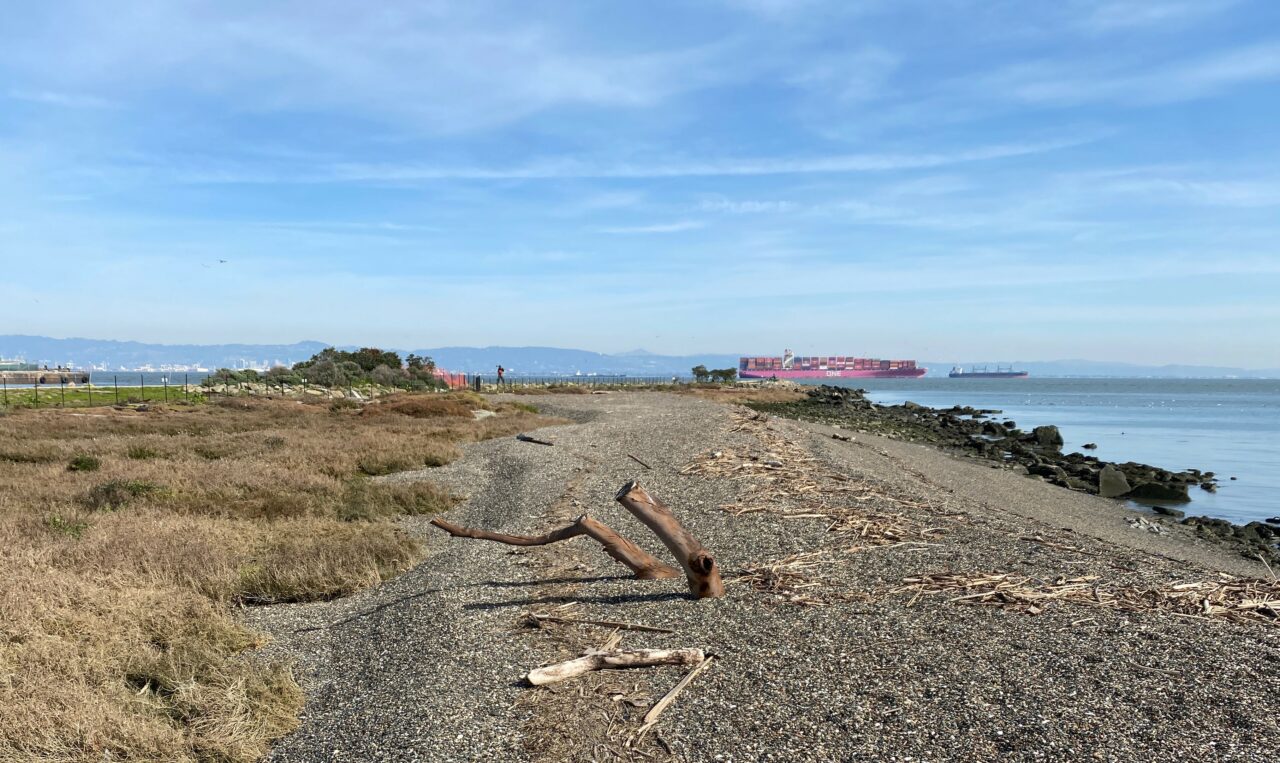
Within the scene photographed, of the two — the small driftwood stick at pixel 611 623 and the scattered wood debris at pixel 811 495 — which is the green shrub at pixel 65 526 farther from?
the scattered wood debris at pixel 811 495

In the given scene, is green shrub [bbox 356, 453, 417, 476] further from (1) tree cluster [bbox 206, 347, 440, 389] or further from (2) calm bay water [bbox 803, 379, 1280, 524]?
(1) tree cluster [bbox 206, 347, 440, 389]

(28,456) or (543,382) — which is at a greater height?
(543,382)

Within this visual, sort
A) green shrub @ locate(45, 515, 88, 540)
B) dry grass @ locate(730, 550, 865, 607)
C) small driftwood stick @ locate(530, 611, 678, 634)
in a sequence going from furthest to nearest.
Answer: green shrub @ locate(45, 515, 88, 540)
dry grass @ locate(730, 550, 865, 607)
small driftwood stick @ locate(530, 611, 678, 634)

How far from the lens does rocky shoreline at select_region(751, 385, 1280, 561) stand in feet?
61.7

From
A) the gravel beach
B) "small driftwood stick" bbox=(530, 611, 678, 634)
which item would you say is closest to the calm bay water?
the gravel beach

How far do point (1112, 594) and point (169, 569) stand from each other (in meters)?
11.0

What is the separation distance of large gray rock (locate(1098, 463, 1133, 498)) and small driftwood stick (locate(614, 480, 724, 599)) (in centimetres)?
2043

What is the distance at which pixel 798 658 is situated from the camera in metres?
6.76

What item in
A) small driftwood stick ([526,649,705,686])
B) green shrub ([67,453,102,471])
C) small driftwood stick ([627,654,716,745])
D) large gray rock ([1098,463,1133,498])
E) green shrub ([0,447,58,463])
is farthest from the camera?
large gray rock ([1098,463,1133,498])

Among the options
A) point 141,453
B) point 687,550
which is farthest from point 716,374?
point 687,550

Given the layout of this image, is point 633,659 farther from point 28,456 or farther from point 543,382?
point 543,382

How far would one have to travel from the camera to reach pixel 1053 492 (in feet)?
78.6

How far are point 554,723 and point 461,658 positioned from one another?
1.63 meters

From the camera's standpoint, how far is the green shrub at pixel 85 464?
1713cm
